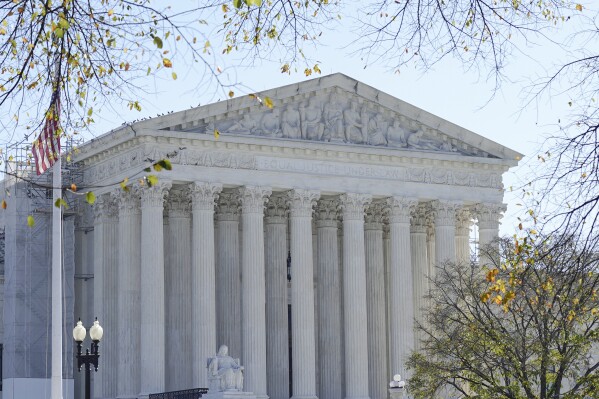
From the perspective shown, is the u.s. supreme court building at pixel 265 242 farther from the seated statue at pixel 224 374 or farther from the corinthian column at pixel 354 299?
the seated statue at pixel 224 374

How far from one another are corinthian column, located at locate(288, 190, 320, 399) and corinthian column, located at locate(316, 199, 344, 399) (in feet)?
12.7

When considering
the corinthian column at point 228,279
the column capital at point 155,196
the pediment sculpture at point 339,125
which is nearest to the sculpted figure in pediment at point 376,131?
the pediment sculpture at point 339,125

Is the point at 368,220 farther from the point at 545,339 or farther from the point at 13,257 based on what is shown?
the point at 545,339

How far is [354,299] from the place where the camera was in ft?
250

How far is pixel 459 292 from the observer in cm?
5828

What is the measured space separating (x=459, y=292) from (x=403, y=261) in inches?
785


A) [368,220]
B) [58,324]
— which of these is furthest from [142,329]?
[58,324]

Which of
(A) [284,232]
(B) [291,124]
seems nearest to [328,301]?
(A) [284,232]

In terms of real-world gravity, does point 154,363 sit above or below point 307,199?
below

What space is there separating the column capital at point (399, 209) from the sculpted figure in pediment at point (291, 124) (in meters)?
6.98

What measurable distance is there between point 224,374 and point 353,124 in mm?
20516

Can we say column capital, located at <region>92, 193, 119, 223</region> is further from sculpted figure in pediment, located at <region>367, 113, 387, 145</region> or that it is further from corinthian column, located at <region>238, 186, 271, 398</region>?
sculpted figure in pediment, located at <region>367, 113, 387, 145</region>

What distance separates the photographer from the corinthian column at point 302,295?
74125 mm

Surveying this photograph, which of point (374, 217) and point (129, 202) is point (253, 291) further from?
point (374, 217)
